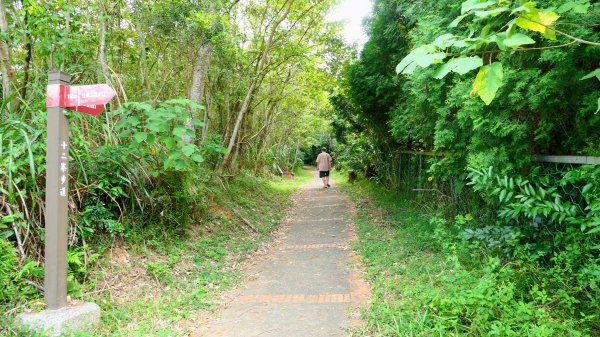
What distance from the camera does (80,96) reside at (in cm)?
343

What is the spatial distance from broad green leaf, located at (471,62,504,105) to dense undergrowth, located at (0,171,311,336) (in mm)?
3329

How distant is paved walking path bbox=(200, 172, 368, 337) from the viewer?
380 centimetres

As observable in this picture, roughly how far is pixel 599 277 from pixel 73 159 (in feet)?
17.6

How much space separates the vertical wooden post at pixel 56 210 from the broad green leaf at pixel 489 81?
11.3 ft

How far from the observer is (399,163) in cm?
1089

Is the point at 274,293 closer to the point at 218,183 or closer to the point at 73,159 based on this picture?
the point at 73,159

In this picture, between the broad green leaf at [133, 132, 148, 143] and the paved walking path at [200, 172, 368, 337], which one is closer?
the paved walking path at [200, 172, 368, 337]

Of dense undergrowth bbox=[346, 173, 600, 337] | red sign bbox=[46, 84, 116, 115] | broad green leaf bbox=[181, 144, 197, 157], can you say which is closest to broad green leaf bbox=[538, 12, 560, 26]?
dense undergrowth bbox=[346, 173, 600, 337]

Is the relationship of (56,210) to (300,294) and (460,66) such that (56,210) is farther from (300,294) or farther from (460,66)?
(460,66)

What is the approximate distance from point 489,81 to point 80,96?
132 inches

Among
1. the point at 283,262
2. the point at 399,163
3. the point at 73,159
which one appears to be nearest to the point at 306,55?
the point at 399,163

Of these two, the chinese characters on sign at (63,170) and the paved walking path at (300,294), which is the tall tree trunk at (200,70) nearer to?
the paved walking path at (300,294)

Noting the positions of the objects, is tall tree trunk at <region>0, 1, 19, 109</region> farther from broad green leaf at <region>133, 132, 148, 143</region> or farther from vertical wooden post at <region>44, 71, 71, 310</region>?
vertical wooden post at <region>44, 71, 71, 310</region>

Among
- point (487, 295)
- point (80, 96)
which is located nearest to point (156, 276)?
point (80, 96)
